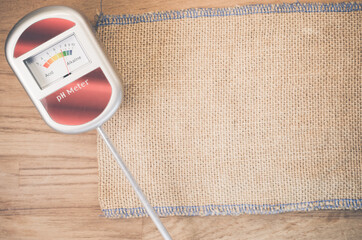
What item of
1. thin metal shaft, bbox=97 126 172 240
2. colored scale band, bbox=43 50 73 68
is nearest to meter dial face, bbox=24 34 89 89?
colored scale band, bbox=43 50 73 68

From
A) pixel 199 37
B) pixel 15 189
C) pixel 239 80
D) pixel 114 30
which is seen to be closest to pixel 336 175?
pixel 239 80

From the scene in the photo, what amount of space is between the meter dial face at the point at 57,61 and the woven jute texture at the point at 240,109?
A: 0.11 meters

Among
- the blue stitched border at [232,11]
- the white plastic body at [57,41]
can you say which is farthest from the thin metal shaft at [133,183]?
the blue stitched border at [232,11]

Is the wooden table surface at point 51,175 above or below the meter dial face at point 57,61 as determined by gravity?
below

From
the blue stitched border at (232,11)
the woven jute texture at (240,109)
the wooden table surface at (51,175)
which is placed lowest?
the wooden table surface at (51,175)

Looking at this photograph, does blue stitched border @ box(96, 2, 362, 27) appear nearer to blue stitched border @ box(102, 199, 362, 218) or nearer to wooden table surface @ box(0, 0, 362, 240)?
wooden table surface @ box(0, 0, 362, 240)

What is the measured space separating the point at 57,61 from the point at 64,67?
0.04 feet

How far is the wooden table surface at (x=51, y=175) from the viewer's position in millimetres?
560

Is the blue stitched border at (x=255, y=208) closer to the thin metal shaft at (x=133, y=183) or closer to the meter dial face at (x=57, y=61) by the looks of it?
the thin metal shaft at (x=133, y=183)

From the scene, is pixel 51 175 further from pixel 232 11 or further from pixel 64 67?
pixel 232 11

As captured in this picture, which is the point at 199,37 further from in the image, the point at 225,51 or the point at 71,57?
the point at 71,57

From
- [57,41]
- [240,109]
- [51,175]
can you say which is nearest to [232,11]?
[240,109]

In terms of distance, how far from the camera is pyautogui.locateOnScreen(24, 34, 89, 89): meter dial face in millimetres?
437

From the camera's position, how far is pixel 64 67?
439 millimetres
